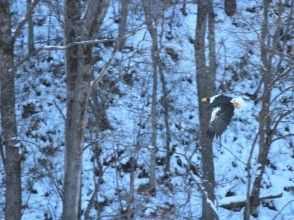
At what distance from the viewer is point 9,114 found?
9.81 m

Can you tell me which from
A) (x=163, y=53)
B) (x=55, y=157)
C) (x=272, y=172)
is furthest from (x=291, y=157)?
(x=55, y=157)

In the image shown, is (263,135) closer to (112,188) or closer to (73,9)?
(112,188)

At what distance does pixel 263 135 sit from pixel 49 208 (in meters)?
5.03

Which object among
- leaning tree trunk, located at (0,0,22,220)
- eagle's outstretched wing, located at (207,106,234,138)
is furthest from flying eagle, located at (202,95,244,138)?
leaning tree trunk, located at (0,0,22,220)

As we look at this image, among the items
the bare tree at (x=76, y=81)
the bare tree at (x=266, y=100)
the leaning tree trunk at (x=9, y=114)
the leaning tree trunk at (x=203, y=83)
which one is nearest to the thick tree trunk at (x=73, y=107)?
the bare tree at (x=76, y=81)

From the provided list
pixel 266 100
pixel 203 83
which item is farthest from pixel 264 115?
pixel 203 83

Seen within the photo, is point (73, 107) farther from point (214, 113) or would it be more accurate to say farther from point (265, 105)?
point (265, 105)

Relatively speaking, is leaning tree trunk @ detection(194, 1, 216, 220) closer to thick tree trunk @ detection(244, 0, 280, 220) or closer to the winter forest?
the winter forest

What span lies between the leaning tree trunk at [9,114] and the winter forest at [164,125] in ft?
6.58

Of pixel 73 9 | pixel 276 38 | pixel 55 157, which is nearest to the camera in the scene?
pixel 73 9

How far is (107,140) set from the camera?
50.7 feet

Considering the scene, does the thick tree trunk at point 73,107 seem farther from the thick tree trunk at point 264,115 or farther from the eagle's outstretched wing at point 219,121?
the thick tree trunk at point 264,115

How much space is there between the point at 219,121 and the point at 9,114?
3138 mm

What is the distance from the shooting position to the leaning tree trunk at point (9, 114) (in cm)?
962
